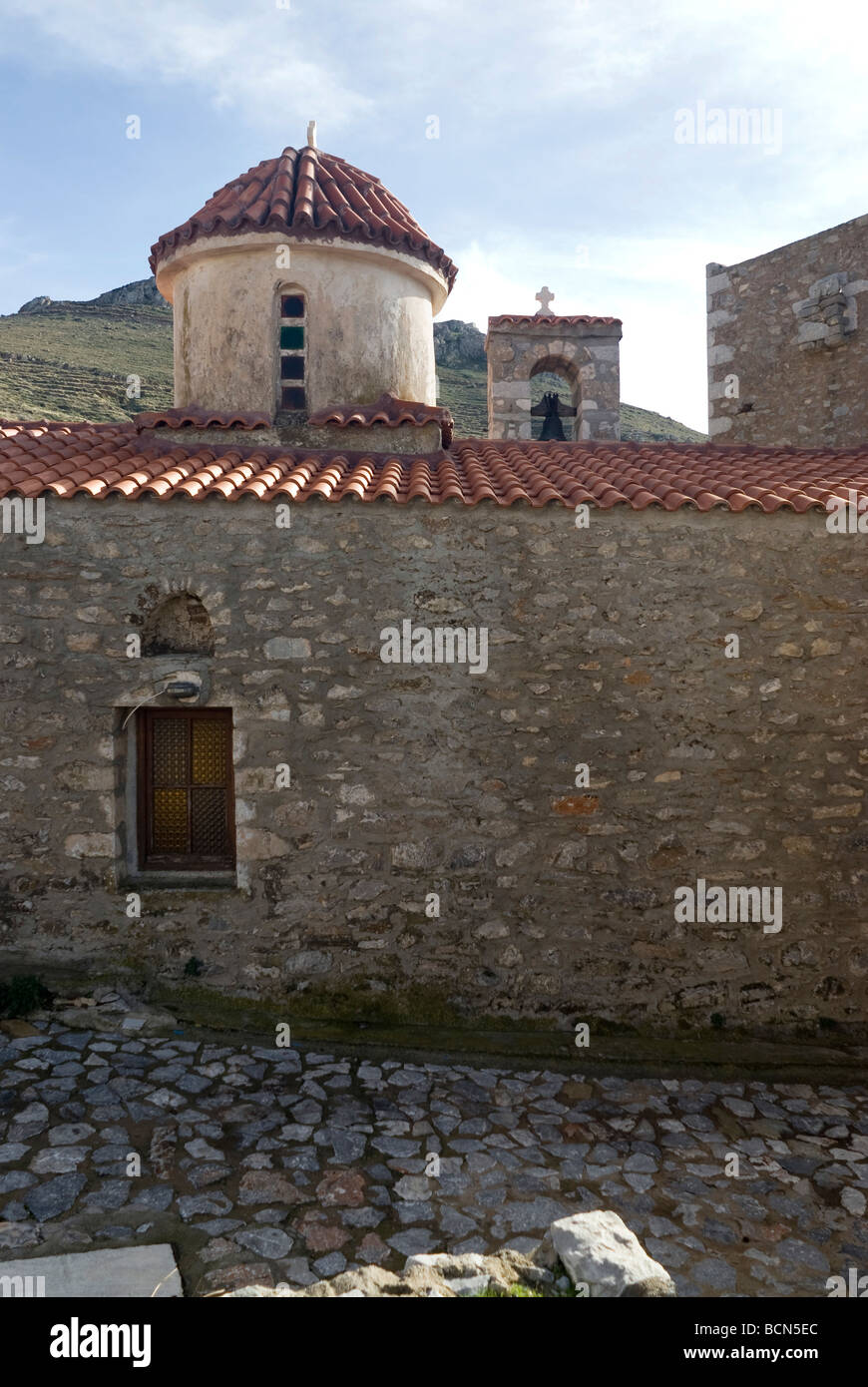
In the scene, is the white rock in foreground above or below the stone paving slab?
above

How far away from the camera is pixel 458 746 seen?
6023 millimetres

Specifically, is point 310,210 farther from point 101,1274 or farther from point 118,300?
point 118,300

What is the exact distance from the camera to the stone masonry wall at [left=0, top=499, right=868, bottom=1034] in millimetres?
5996

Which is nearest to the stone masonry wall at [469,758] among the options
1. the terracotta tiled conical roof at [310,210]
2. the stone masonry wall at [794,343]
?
the terracotta tiled conical roof at [310,210]

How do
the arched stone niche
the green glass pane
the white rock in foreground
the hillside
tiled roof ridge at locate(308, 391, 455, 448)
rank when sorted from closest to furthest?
the white rock in foreground → the arched stone niche → tiled roof ridge at locate(308, 391, 455, 448) → the green glass pane → the hillside

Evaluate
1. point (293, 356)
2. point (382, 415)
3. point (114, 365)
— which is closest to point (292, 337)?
point (293, 356)

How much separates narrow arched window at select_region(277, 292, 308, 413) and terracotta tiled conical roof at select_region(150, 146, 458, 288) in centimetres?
59

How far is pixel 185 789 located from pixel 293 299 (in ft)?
15.8

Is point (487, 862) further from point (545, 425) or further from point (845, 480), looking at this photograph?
point (545, 425)

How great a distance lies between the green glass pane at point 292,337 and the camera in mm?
8164

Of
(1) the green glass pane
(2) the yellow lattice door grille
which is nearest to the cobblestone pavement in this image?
(2) the yellow lattice door grille

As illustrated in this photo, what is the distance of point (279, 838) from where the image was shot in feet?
19.7

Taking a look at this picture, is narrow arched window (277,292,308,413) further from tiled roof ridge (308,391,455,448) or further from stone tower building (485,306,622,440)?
stone tower building (485,306,622,440)

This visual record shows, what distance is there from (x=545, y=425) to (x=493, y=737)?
6297mm
